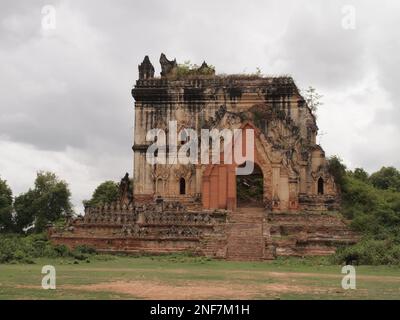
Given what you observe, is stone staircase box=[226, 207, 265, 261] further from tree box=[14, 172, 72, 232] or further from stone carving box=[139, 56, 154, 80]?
tree box=[14, 172, 72, 232]

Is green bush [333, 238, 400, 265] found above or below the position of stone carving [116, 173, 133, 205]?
below

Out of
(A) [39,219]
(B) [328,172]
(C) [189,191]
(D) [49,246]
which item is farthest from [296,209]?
(A) [39,219]

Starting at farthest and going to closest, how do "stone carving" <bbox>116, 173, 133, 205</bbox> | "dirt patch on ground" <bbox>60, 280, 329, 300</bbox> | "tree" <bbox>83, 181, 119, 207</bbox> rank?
"tree" <bbox>83, 181, 119, 207</bbox>
"stone carving" <bbox>116, 173, 133, 205</bbox>
"dirt patch on ground" <bbox>60, 280, 329, 300</bbox>

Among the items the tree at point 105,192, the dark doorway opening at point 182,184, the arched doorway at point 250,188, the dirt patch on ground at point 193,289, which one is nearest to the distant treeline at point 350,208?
the tree at point 105,192

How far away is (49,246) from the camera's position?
3694 cm

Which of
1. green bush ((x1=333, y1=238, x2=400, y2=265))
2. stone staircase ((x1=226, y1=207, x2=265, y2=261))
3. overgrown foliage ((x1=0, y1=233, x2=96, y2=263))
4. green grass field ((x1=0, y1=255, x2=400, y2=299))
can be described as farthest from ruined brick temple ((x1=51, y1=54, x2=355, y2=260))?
green grass field ((x1=0, y1=255, x2=400, y2=299))

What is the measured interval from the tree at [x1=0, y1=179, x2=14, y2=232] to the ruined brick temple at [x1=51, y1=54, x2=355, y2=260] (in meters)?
11.7

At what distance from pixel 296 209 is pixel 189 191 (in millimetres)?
8472

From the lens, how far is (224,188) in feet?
151

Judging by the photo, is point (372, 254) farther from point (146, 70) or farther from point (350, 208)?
point (146, 70)

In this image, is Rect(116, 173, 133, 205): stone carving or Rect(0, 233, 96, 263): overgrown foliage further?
Rect(116, 173, 133, 205): stone carving

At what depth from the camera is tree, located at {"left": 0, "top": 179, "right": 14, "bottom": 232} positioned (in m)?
57.9

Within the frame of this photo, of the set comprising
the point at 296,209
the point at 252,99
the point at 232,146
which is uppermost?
the point at 252,99
